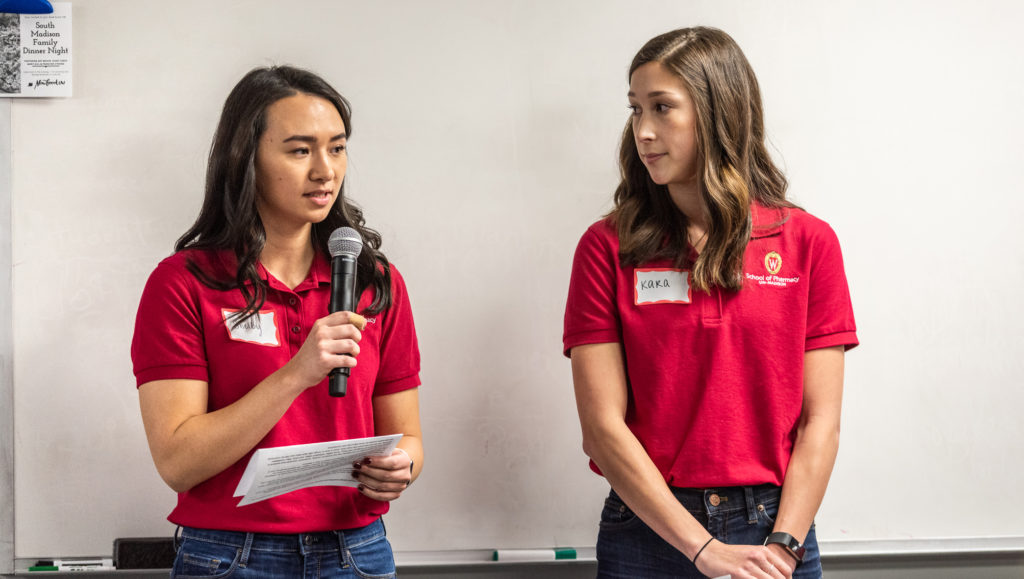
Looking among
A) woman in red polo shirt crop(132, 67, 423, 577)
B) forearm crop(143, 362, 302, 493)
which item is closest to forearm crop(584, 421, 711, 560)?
woman in red polo shirt crop(132, 67, 423, 577)

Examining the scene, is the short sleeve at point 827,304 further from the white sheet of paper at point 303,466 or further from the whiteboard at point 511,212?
the white sheet of paper at point 303,466

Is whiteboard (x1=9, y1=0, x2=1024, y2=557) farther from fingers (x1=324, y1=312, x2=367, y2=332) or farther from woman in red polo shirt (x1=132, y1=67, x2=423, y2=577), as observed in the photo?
fingers (x1=324, y1=312, x2=367, y2=332)

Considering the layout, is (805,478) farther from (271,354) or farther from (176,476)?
(176,476)

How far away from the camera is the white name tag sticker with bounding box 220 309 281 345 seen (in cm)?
155

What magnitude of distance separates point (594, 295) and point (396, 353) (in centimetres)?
44

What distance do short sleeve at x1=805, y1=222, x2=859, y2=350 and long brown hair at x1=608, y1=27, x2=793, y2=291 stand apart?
0.15m

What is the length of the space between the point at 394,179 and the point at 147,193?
2.10 feet

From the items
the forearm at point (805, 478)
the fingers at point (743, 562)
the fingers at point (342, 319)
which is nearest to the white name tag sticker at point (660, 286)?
the forearm at point (805, 478)

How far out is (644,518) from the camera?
1.63 meters

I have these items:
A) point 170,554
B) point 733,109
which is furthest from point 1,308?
point 733,109

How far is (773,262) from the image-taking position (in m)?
1.71

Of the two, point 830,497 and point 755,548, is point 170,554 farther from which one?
point 830,497

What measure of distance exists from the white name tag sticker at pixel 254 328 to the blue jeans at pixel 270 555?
1.19ft

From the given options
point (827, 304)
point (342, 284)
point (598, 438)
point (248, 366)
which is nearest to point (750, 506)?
point (598, 438)
